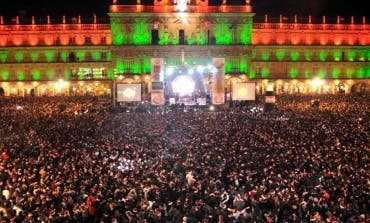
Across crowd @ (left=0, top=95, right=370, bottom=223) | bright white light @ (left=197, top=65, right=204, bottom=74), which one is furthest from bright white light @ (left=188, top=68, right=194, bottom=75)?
crowd @ (left=0, top=95, right=370, bottom=223)

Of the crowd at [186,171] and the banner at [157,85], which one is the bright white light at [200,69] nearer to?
the banner at [157,85]

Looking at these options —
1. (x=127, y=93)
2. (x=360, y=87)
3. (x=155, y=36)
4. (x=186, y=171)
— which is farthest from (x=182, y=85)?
(x=186, y=171)

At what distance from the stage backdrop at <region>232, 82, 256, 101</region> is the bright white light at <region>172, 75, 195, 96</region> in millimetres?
5819

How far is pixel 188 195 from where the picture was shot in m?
19.4

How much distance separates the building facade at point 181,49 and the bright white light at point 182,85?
11356 millimetres

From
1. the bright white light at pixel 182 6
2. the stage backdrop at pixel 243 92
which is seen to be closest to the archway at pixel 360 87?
the bright white light at pixel 182 6

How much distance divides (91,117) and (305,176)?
2366 cm

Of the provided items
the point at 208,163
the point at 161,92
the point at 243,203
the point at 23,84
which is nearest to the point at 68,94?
the point at 23,84

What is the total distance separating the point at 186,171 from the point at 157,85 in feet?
93.5

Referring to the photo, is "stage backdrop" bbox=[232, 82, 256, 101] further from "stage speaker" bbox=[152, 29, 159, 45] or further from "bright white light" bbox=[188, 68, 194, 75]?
"stage speaker" bbox=[152, 29, 159, 45]

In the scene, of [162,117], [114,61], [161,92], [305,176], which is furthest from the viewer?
[114,61]

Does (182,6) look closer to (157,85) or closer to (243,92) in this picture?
(243,92)

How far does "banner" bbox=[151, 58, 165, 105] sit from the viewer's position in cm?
5025

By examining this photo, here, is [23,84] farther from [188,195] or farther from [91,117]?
[188,195]
